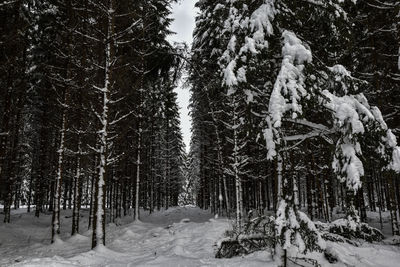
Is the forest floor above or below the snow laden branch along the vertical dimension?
below

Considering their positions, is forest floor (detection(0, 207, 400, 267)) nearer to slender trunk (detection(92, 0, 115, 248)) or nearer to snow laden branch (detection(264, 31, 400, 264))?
slender trunk (detection(92, 0, 115, 248))

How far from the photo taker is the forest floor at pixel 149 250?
24.4 feet

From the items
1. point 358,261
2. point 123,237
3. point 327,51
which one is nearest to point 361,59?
point 327,51

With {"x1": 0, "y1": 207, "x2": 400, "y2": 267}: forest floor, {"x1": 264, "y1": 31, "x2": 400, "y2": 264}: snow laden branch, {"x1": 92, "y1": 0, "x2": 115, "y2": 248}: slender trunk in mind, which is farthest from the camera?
{"x1": 92, "y1": 0, "x2": 115, "y2": 248}: slender trunk

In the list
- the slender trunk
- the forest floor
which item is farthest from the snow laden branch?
the slender trunk

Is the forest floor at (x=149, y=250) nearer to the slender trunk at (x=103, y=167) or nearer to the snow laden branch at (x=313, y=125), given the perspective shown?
the slender trunk at (x=103, y=167)

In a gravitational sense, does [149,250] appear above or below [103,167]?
below

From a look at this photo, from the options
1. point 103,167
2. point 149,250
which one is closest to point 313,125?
point 103,167

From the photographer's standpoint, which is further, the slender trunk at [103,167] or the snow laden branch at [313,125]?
the slender trunk at [103,167]

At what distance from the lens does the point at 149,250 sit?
10344 mm

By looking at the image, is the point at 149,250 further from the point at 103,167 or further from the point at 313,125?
the point at 313,125

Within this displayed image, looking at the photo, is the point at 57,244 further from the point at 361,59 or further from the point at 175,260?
the point at 361,59

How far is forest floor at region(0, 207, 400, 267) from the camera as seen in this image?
743 centimetres

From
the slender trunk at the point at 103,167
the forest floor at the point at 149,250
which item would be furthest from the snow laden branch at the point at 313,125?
the slender trunk at the point at 103,167
